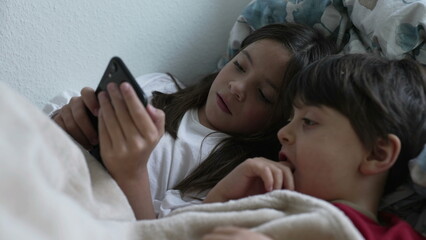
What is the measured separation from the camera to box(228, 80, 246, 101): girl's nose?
101 cm

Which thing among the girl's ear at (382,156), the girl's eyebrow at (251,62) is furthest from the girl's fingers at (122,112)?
the girl's eyebrow at (251,62)

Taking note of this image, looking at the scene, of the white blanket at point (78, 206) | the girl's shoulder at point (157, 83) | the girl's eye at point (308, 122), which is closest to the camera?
the white blanket at point (78, 206)

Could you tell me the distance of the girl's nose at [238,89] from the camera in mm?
1012

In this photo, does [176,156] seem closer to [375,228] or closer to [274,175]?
[274,175]

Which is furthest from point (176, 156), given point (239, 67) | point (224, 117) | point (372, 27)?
point (372, 27)

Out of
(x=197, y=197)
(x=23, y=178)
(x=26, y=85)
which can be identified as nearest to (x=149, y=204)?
(x=197, y=197)

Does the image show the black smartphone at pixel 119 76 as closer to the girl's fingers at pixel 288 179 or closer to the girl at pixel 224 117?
the girl at pixel 224 117

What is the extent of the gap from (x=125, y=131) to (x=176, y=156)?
0.33 m

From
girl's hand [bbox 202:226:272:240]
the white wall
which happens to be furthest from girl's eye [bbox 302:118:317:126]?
the white wall

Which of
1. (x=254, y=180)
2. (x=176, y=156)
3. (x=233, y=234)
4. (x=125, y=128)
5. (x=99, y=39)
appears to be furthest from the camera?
(x=99, y=39)

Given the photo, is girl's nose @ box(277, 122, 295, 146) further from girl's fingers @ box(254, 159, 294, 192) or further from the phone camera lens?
the phone camera lens

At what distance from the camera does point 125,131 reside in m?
0.66

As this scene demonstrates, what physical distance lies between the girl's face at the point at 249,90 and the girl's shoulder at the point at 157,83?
0.61 ft

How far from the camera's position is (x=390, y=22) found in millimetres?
926
